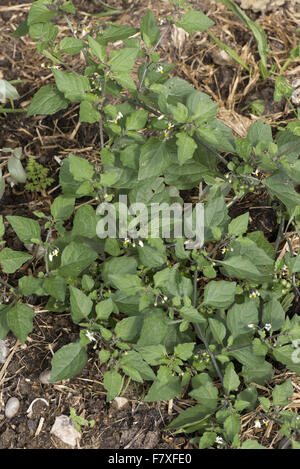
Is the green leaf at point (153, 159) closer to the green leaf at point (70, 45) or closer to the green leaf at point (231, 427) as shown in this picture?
the green leaf at point (70, 45)

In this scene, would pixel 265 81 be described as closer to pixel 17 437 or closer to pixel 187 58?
pixel 187 58

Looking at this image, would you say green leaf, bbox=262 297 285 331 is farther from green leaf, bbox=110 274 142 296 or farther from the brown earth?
green leaf, bbox=110 274 142 296

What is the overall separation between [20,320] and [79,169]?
0.70 metres

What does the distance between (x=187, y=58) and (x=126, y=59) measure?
1.28 meters

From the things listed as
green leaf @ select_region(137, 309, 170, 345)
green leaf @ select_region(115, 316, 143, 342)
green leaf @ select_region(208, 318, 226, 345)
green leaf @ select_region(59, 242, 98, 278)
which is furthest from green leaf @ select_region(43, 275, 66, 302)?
green leaf @ select_region(208, 318, 226, 345)

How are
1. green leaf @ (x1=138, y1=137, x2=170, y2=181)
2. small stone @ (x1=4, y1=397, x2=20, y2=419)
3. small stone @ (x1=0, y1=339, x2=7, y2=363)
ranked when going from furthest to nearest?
small stone @ (x1=0, y1=339, x2=7, y2=363), small stone @ (x1=4, y1=397, x2=20, y2=419), green leaf @ (x1=138, y1=137, x2=170, y2=181)

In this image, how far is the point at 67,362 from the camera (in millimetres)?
2068

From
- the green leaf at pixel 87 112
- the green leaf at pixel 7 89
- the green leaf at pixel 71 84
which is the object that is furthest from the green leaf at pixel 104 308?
the green leaf at pixel 7 89

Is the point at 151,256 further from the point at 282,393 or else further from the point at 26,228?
the point at 282,393

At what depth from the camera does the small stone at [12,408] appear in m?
2.25

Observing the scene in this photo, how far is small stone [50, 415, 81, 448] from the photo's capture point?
218 centimetres

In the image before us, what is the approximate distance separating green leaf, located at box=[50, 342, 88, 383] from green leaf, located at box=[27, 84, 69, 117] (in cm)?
105

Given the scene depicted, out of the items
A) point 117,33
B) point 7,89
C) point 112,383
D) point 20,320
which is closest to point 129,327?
point 112,383

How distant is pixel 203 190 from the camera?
104 inches
